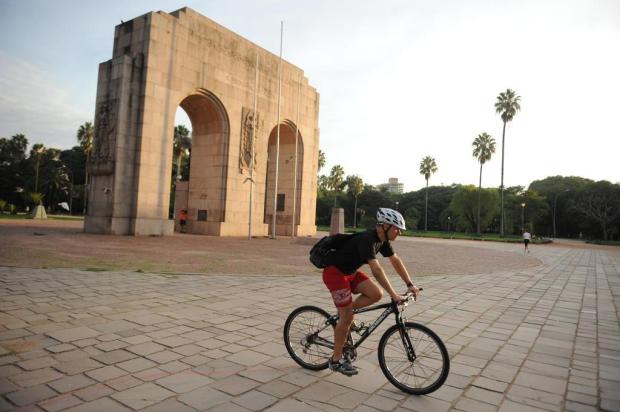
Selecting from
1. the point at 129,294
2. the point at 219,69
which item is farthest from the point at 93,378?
the point at 219,69

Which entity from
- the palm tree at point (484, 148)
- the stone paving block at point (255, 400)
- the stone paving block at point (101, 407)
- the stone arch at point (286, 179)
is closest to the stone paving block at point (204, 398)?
the stone paving block at point (255, 400)

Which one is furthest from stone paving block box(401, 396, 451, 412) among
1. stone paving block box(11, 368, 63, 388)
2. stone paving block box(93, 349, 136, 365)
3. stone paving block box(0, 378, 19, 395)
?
stone paving block box(0, 378, 19, 395)

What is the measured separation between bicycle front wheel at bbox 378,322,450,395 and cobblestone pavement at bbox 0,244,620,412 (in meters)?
0.14

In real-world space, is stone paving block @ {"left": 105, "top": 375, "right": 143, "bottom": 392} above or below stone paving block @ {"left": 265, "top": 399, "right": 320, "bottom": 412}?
below

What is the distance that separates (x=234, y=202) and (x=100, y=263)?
1491cm

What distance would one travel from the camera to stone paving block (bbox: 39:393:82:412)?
10.2 ft

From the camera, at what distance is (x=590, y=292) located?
415 inches

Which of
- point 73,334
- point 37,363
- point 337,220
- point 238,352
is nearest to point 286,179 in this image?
point 337,220

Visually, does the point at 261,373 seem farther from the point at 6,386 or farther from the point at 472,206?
the point at 472,206

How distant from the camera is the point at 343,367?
3869mm

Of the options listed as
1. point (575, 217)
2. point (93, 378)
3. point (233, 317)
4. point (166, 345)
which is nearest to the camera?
point (93, 378)

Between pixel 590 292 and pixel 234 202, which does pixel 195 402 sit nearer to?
pixel 590 292

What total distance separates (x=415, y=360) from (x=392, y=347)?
252mm

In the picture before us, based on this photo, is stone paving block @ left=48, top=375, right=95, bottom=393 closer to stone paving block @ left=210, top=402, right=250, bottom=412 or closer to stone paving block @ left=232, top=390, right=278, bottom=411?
stone paving block @ left=210, top=402, right=250, bottom=412
